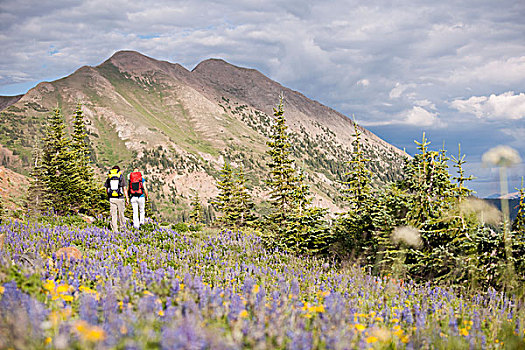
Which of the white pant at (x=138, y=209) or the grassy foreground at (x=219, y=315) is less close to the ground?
the white pant at (x=138, y=209)

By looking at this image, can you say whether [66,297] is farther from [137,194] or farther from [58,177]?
[58,177]

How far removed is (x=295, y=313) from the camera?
3994 mm

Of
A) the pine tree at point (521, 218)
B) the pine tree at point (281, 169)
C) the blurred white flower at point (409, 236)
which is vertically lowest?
the blurred white flower at point (409, 236)

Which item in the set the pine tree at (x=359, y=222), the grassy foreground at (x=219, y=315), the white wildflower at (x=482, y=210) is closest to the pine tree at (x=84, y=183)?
the pine tree at (x=359, y=222)

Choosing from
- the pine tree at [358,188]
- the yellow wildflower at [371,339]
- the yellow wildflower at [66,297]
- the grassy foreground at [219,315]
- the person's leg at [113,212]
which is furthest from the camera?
the person's leg at [113,212]

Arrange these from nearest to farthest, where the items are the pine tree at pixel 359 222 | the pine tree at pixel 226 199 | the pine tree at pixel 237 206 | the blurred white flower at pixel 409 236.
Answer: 1. the blurred white flower at pixel 409 236
2. the pine tree at pixel 359 222
3. the pine tree at pixel 237 206
4. the pine tree at pixel 226 199

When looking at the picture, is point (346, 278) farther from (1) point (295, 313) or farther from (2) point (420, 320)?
(1) point (295, 313)

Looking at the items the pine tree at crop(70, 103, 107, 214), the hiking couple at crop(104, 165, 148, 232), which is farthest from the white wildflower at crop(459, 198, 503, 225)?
the pine tree at crop(70, 103, 107, 214)

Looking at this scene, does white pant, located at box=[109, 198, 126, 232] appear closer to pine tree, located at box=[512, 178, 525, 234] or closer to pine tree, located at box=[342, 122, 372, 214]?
pine tree, located at box=[342, 122, 372, 214]

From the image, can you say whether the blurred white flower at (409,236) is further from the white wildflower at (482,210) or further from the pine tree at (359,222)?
the white wildflower at (482,210)

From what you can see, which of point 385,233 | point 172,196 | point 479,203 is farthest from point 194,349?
point 172,196

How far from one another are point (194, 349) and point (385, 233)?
768cm

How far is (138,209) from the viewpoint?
1397 cm

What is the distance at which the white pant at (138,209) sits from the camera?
1316cm
